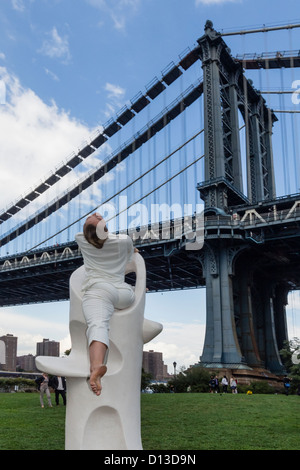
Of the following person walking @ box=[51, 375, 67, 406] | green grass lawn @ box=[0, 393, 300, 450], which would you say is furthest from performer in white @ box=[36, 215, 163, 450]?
person walking @ box=[51, 375, 67, 406]

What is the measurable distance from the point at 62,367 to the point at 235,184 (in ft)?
103

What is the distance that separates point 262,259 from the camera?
34.8 m

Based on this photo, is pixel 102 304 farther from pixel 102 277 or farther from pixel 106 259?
pixel 106 259

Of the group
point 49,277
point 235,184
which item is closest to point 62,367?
point 235,184

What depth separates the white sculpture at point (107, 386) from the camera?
14.8 ft

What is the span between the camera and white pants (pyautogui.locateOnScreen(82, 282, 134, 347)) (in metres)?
4.38

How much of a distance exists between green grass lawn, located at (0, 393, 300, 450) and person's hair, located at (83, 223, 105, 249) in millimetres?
3664

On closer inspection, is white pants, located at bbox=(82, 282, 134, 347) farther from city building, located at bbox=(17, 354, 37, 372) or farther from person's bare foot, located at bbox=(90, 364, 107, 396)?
city building, located at bbox=(17, 354, 37, 372)

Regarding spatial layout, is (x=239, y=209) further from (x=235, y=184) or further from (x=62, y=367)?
(x=62, y=367)

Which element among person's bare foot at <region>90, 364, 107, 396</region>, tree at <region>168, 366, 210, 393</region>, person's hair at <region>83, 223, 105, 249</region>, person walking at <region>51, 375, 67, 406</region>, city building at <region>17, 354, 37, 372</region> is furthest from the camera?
city building at <region>17, 354, 37, 372</region>

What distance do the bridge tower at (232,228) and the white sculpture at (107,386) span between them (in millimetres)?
24097

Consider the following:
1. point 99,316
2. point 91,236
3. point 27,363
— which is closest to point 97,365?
point 99,316

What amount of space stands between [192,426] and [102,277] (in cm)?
575
